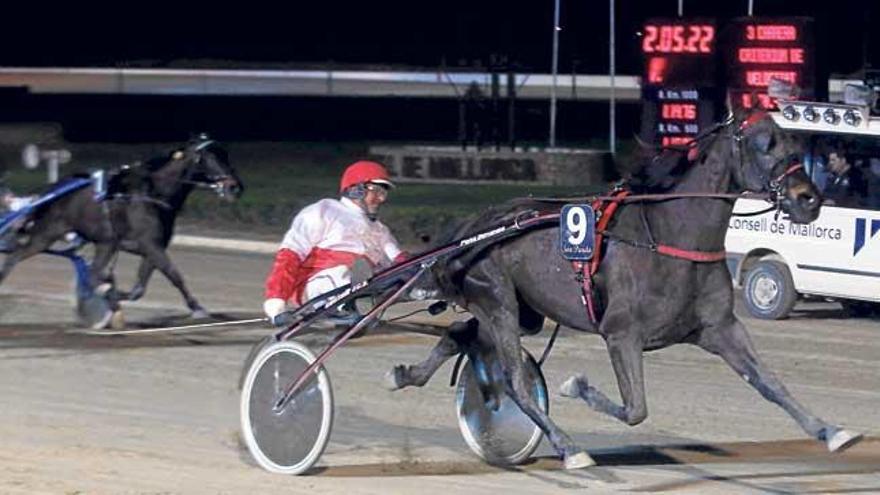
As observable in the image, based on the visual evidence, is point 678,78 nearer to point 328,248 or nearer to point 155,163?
point 155,163

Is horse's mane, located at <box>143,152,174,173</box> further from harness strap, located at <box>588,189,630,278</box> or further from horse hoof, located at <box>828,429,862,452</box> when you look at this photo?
horse hoof, located at <box>828,429,862,452</box>

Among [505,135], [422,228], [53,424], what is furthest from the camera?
[505,135]

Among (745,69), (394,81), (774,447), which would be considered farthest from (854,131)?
(394,81)

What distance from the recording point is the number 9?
29.0 ft

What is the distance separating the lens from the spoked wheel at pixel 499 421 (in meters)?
9.60

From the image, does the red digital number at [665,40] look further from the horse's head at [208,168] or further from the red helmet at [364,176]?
the red helmet at [364,176]

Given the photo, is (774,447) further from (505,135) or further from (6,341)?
(505,135)

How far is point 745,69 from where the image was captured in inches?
820

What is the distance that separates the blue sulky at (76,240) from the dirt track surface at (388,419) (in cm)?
29

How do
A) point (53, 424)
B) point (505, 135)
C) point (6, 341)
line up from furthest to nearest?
point (505, 135) → point (6, 341) → point (53, 424)

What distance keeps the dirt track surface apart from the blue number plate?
3.36 feet

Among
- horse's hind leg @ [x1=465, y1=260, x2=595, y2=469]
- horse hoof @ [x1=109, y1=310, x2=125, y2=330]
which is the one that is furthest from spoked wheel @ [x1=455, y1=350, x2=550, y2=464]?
horse hoof @ [x1=109, y1=310, x2=125, y2=330]

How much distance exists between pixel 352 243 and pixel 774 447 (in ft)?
7.86

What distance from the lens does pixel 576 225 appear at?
8.88m
